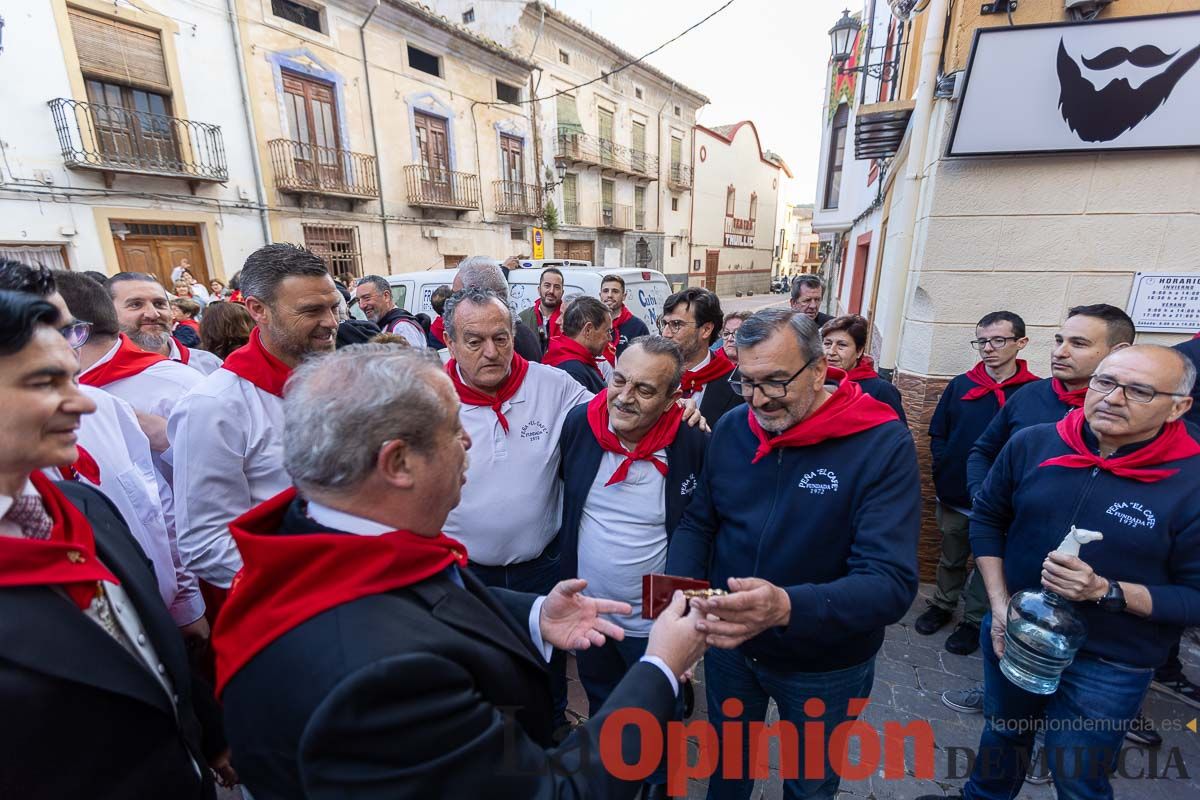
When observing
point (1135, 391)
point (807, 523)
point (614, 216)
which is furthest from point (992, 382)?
point (614, 216)

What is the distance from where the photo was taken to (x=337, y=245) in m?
13.2

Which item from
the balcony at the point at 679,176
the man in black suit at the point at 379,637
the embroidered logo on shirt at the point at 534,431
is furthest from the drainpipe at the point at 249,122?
the balcony at the point at 679,176

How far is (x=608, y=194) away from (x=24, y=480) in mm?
22571

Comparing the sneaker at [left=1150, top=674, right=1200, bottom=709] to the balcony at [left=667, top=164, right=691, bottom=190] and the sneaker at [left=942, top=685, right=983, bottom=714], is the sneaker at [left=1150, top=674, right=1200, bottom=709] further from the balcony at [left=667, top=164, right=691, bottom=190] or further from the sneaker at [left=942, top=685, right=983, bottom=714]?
the balcony at [left=667, top=164, right=691, bottom=190]

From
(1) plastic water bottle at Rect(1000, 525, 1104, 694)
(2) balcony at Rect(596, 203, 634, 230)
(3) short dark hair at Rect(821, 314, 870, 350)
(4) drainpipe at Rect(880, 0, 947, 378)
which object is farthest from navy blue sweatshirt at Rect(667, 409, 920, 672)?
(2) balcony at Rect(596, 203, 634, 230)

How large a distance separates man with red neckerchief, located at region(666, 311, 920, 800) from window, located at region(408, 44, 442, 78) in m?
16.2

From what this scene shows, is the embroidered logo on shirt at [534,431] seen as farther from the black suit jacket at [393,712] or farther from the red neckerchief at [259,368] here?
the black suit jacket at [393,712]

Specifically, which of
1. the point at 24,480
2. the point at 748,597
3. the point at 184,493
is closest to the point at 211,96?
the point at 184,493

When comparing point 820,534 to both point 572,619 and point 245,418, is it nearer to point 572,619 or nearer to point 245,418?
point 572,619

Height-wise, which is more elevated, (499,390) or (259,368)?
(259,368)

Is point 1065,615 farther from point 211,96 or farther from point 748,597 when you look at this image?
point 211,96

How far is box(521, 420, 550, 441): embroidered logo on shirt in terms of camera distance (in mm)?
2457

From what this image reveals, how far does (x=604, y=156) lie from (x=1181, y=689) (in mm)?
21255

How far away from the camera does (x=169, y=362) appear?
2.57 metres
